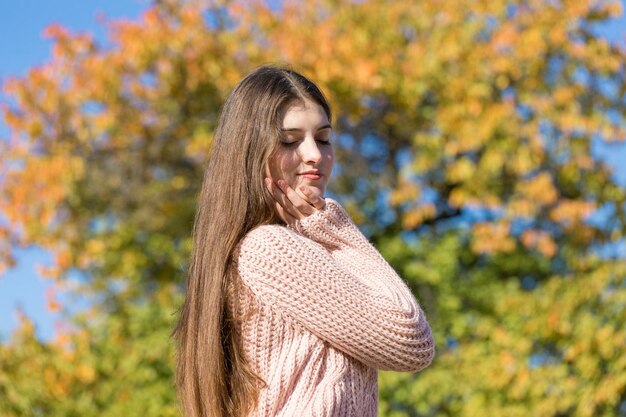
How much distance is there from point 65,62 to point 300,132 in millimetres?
6768

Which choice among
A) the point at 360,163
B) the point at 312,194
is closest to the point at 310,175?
the point at 312,194

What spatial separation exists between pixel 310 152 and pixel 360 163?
6.48 meters

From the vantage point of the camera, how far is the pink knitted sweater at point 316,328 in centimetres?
191

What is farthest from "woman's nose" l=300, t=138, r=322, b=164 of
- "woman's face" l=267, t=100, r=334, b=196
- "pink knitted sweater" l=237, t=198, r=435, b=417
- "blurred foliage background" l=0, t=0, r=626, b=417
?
"blurred foliage background" l=0, t=0, r=626, b=417

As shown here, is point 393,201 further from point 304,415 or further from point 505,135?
point 304,415

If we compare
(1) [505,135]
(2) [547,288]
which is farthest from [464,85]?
(2) [547,288]

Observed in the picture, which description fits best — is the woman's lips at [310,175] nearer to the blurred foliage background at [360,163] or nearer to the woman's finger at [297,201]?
the woman's finger at [297,201]

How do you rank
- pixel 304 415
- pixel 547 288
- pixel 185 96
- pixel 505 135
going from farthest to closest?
pixel 185 96
pixel 505 135
pixel 547 288
pixel 304 415

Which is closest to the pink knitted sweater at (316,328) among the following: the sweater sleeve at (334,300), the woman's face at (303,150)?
the sweater sleeve at (334,300)

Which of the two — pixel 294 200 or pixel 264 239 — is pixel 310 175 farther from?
pixel 264 239

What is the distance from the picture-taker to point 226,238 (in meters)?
1.98

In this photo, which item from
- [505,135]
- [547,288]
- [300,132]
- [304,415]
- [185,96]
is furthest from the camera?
[185,96]

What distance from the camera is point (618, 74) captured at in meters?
8.16

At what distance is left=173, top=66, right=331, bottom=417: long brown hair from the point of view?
1967 millimetres
